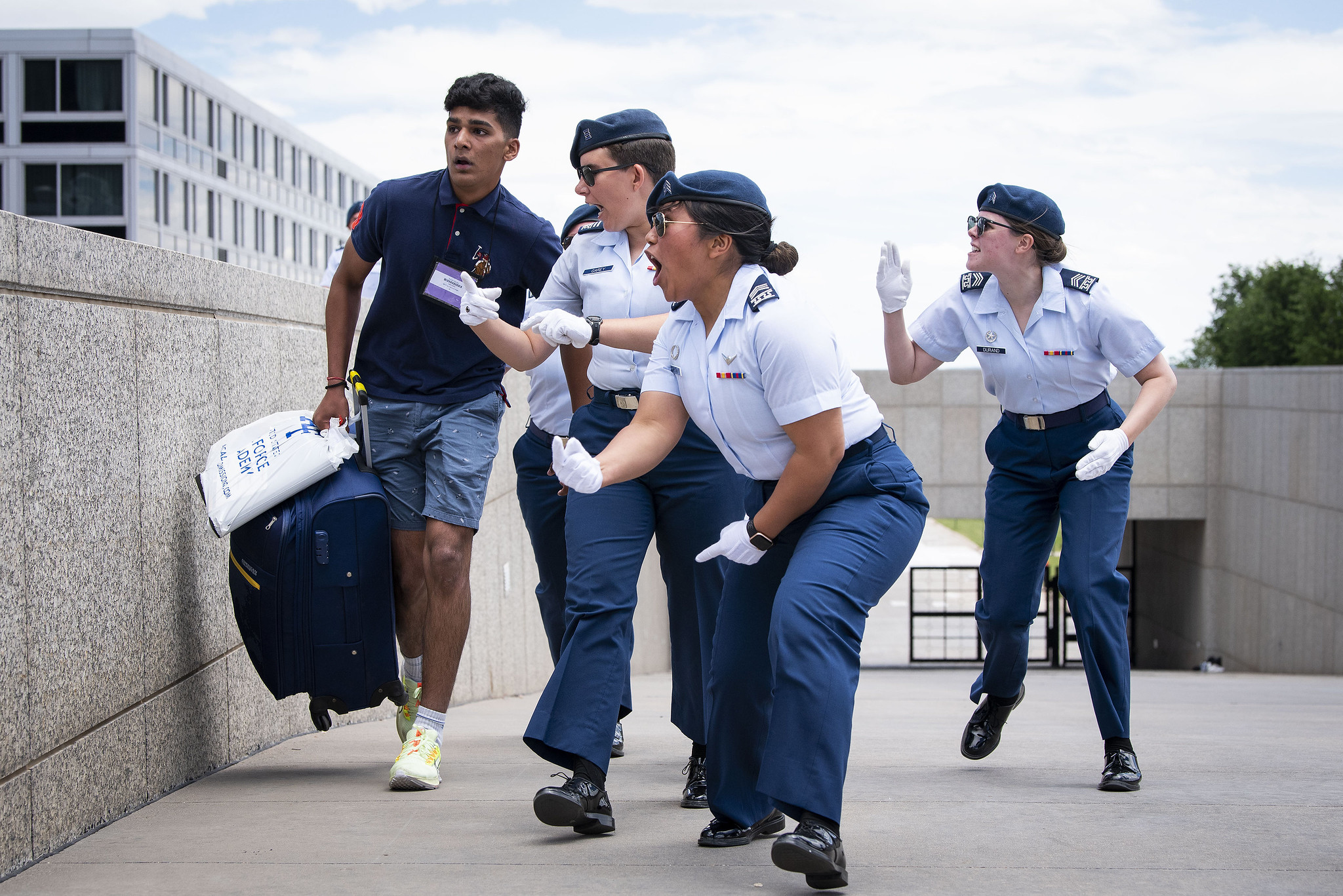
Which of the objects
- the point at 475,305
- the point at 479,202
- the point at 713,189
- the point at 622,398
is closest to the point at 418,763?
the point at 622,398

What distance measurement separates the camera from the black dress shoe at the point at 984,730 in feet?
14.0

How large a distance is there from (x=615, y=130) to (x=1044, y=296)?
5.07ft

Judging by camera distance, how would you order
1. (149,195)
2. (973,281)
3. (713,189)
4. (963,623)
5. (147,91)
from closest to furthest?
(713,189) < (973,281) < (963,623) < (147,91) < (149,195)

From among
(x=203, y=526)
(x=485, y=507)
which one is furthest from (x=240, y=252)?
(x=203, y=526)

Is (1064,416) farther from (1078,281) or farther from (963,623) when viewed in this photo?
(963,623)

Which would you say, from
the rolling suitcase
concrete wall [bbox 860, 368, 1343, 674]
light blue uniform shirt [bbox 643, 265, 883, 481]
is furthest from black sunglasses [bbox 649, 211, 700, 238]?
concrete wall [bbox 860, 368, 1343, 674]

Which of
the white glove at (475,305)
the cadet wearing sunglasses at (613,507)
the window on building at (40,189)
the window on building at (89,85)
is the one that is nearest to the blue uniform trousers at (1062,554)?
the cadet wearing sunglasses at (613,507)

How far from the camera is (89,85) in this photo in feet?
133

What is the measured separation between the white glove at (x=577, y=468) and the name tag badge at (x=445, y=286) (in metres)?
1.09

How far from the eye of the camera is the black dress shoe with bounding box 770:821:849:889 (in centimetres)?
260

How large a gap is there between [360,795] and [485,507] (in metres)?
4.51

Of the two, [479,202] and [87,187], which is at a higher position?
[87,187]

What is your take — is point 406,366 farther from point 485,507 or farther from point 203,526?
point 485,507

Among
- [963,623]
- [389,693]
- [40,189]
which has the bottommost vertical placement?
[963,623]
